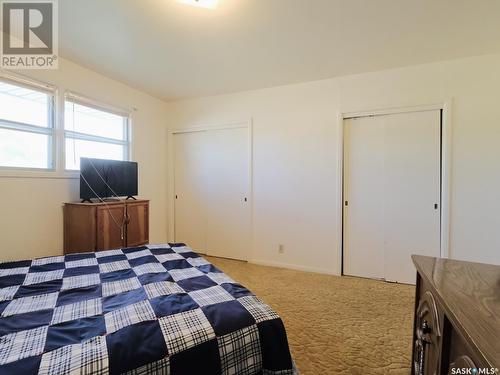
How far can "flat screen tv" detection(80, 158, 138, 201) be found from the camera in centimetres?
280

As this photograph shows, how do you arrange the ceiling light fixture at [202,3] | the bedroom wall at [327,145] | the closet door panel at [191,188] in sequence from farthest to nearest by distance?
the closet door panel at [191,188] → the bedroom wall at [327,145] → the ceiling light fixture at [202,3]

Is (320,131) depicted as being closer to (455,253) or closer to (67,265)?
(455,253)

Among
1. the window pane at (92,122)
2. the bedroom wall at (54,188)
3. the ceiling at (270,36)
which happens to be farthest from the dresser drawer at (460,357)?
the window pane at (92,122)

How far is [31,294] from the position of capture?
1253 millimetres

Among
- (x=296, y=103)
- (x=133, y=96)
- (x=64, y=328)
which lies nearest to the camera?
(x=64, y=328)

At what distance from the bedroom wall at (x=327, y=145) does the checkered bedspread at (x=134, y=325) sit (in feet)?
6.96

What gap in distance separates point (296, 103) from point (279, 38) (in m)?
1.15

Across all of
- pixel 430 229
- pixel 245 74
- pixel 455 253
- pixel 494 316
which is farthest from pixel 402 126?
pixel 494 316

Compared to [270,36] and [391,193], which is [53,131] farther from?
[391,193]

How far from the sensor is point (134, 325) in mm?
968

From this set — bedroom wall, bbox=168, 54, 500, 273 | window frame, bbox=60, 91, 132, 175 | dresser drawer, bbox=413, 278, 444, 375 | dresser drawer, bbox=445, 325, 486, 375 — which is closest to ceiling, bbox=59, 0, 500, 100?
bedroom wall, bbox=168, 54, 500, 273

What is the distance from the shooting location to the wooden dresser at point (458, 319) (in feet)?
2.02

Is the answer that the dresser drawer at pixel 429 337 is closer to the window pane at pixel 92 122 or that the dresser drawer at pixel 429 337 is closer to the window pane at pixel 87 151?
the window pane at pixel 87 151

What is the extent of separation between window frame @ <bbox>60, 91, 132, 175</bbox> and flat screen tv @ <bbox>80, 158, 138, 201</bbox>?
26 cm
